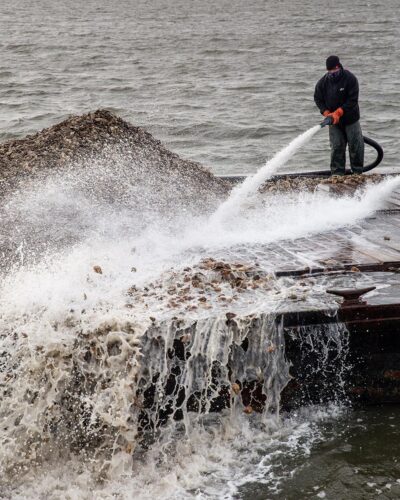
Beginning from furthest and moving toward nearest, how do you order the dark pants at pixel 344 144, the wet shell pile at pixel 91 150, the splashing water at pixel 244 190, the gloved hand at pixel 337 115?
the dark pants at pixel 344 144 < the gloved hand at pixel 337 115 < the wet shell pile at pixel 91 150 < the splashing water at pixel 244 190

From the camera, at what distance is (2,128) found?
19750 mm

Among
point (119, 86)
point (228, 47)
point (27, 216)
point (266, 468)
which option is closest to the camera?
point (266, 468)

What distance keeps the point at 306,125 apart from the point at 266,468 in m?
15.4

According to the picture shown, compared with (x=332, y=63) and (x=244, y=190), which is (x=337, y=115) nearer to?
(x=332, y=63)

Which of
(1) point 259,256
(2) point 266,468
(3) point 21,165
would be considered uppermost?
(3) point 21,165

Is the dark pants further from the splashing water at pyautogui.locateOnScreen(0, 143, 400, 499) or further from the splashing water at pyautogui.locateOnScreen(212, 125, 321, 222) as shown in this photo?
the splashing water at pyautogui.locateOnScreen(0, 143, 400, 499)

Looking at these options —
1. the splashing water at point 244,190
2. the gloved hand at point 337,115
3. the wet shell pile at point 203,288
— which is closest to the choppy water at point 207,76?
the gloved hand at point 337,115

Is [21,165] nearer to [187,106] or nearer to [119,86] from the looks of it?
[187,106]

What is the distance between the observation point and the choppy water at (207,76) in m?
19.4

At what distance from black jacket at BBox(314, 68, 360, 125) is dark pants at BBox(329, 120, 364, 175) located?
0.11 m

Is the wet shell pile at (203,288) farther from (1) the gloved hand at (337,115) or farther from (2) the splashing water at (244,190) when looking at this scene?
(1) the gloved hand at (337,115)

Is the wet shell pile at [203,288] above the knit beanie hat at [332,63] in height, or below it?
below

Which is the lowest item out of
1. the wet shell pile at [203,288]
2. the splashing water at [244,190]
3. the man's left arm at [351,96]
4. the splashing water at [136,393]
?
the splashing water at [136,393]

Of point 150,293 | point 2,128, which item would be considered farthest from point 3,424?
point 2,128
